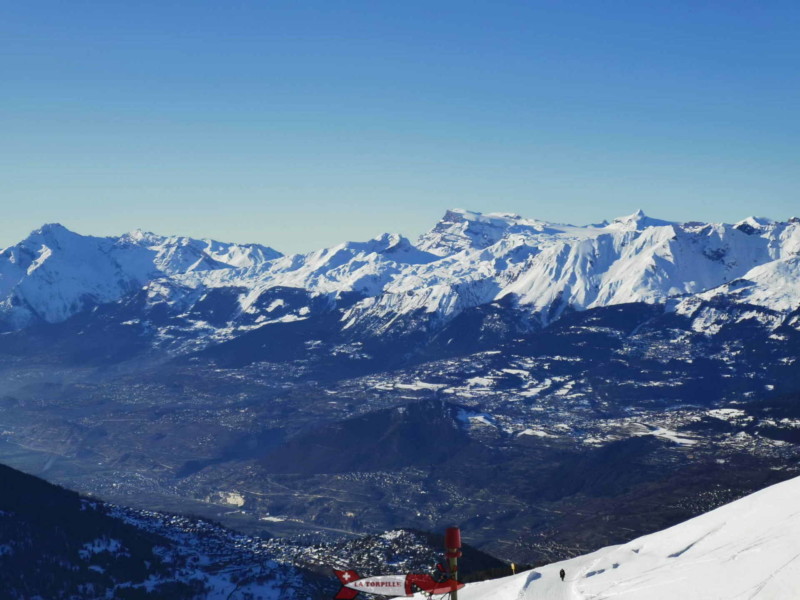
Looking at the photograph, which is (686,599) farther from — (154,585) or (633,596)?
(154,585)

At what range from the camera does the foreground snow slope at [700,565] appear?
282ft

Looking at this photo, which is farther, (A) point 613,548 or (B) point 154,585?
(B) point 154,585

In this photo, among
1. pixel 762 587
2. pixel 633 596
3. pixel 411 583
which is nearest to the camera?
pixel 411 583

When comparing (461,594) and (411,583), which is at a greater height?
(411,583)

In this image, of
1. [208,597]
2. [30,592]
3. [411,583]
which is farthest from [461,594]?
[30,592]

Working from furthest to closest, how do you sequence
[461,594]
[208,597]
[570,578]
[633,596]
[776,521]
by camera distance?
[208,597], [461,594], [570,578], [776,521], [633,596]

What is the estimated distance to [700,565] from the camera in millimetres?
94750

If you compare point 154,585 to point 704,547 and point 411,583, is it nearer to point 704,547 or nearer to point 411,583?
point 704,547

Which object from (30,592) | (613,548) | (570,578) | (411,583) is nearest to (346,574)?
(411,583)

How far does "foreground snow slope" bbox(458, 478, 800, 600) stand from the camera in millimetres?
85875

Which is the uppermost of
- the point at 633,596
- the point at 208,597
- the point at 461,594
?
the point at 633,596

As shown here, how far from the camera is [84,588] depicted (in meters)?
191

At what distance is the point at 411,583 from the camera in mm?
58438

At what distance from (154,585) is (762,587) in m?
150
